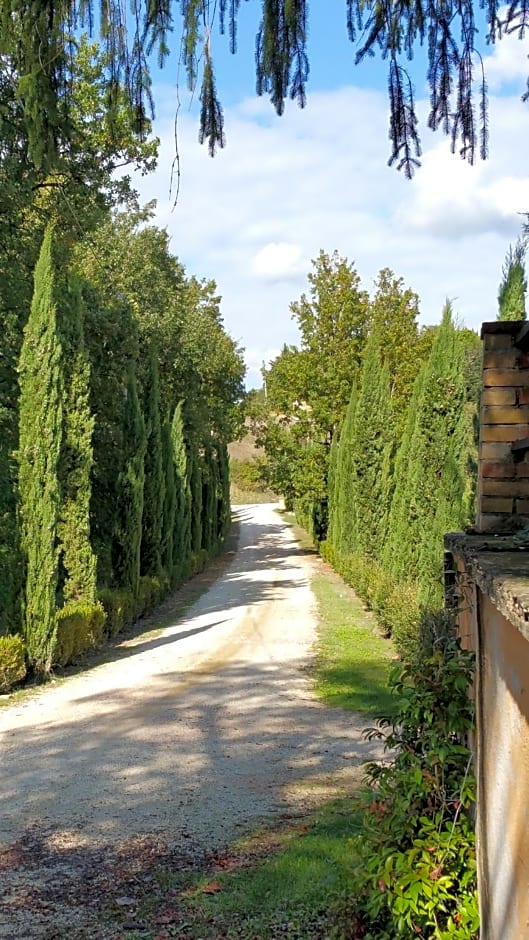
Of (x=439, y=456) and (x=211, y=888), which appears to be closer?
(x=211, y=888)

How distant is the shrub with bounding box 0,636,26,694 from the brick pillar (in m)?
8.01

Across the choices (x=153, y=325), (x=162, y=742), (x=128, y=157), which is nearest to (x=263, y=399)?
(x=153, y=325)

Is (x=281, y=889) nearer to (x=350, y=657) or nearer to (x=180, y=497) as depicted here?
(x=350, y=657)

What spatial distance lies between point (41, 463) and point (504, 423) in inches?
349

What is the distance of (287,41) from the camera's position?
3941 mm

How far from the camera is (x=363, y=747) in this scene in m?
7.46

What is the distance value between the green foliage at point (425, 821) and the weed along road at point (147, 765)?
5.49ft

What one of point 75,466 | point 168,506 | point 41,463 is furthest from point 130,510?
point 41,463

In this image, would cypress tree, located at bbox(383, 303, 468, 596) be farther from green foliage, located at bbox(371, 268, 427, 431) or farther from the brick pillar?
green foliage, located at bbox(371, 268, 427, 431)

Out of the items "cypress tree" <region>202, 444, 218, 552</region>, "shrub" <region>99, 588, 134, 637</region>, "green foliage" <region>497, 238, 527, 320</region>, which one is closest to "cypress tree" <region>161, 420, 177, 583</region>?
"shrub" <region>99, 588, 134, 637</region>

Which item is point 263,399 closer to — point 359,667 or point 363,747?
point 359,667

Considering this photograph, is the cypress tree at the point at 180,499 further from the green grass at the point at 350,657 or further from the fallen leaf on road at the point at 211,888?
the fallen leaf on road at the point at 211,888

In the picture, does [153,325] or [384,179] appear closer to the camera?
[384,179]

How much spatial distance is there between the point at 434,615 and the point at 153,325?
73.7 ft
